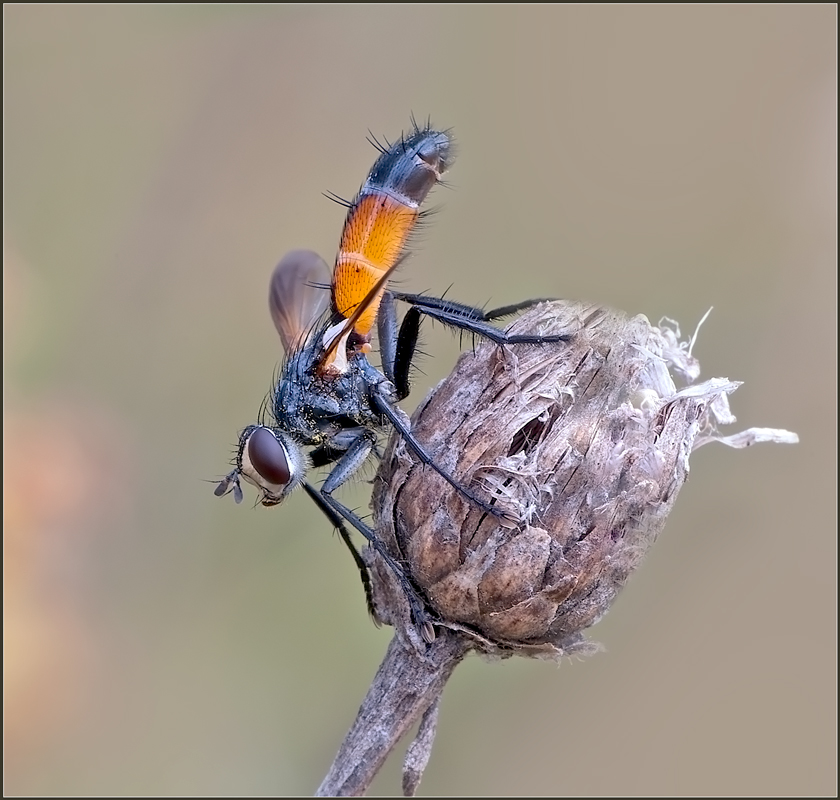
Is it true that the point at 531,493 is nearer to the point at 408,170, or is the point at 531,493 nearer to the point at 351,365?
the point at 351,365

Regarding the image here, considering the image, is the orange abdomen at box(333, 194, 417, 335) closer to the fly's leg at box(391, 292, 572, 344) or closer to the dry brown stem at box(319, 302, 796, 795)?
the fly's leg at box(391, 292, 572, 344)

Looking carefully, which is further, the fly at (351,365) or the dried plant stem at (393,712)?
the fly at (351,365)

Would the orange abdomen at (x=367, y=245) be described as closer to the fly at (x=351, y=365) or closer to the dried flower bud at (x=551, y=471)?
the fly at (x=351, y=365)

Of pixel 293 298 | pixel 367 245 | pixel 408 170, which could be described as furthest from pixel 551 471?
pixel 293 298

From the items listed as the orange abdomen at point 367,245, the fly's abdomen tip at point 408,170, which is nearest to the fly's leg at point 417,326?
the orange abdomen at point 367,245

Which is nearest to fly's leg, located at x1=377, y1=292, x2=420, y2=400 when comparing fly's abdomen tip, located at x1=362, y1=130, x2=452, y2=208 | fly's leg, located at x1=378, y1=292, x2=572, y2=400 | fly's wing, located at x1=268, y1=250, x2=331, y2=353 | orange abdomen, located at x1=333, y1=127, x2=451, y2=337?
fly's leg, located at x1=378, y1=292, x2=572, y2=400

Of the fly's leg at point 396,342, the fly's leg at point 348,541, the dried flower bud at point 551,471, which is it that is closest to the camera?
the dried flower bud at point 551,471
